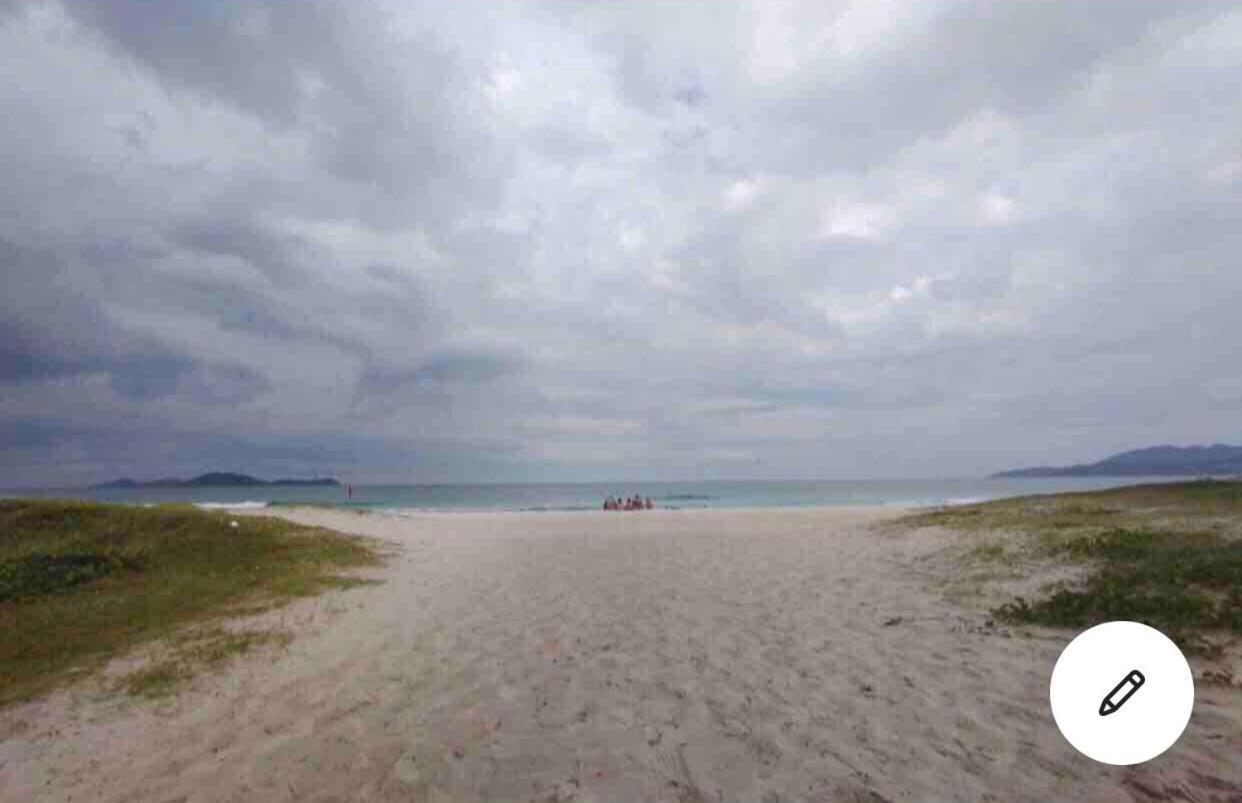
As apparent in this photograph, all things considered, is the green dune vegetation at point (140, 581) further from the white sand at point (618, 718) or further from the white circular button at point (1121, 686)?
the white circular button at point (1121, 686)

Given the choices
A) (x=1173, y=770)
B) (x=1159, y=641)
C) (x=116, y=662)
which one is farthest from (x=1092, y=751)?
(x=116, y=662)

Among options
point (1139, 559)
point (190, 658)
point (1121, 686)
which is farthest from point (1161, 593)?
point (190, 658)

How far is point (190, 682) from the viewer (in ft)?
28.2

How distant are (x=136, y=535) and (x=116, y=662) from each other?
9.92 meters

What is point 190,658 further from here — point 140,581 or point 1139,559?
point 1139,559

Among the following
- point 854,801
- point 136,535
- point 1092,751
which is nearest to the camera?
point 1092,751

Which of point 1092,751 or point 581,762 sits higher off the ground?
point 1092,751

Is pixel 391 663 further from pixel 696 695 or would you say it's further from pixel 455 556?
pixel 455 556

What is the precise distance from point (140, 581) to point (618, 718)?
1282 cm

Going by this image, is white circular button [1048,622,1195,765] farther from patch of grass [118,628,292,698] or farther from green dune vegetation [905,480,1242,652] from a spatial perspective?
patch of grass [118,628,292,698]

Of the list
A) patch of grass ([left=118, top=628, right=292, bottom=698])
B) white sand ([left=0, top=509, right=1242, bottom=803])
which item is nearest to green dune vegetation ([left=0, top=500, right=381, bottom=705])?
patch of grass ([left=118, top=628, right=292, bottom=698])

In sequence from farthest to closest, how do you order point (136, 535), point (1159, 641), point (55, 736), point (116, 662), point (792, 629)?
point (136, 535) < point (792, 629) < point (116, 662) < point (55, 736) < point (1159, 641)

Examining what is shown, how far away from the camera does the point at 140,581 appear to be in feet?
47.6

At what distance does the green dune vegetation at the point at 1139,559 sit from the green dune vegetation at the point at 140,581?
1320 cm
